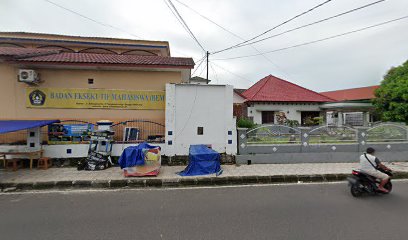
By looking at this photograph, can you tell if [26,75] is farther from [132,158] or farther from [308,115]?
[308,115]

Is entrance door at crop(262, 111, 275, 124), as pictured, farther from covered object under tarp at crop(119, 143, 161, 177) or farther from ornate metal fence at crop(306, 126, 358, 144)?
covered object under tarp at crop(119, 143, 161, 177)

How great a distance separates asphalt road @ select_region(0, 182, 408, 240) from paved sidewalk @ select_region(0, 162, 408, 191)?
508 millimetres

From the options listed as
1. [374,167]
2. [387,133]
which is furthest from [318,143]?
[374,167]

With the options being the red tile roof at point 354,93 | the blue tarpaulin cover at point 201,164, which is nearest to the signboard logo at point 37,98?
the blue tarpaulin cover at point 201,164

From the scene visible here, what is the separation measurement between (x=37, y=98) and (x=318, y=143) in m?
11.0

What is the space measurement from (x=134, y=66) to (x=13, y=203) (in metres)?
5.49

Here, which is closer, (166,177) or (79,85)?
(166,177)

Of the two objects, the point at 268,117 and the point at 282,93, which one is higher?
the point at 282,93

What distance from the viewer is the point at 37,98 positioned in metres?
7.88

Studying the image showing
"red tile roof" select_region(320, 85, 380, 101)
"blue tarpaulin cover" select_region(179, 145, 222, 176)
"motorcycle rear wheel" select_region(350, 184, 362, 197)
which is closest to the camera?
"motorcycle rear wheel" select_region(350, 184, 362, 197)

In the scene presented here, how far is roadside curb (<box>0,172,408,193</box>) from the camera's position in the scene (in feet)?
18.7

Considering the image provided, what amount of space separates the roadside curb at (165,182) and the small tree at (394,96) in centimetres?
1184

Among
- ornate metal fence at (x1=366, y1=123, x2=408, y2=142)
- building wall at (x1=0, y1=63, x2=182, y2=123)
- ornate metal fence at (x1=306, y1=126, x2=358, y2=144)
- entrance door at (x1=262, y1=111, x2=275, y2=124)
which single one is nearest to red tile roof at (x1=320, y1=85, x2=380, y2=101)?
entrance door at (x1=262, y1=111, x2=275, y2=124)

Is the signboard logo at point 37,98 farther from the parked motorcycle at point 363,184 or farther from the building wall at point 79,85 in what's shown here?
the parked motorcycle at point 363,184
